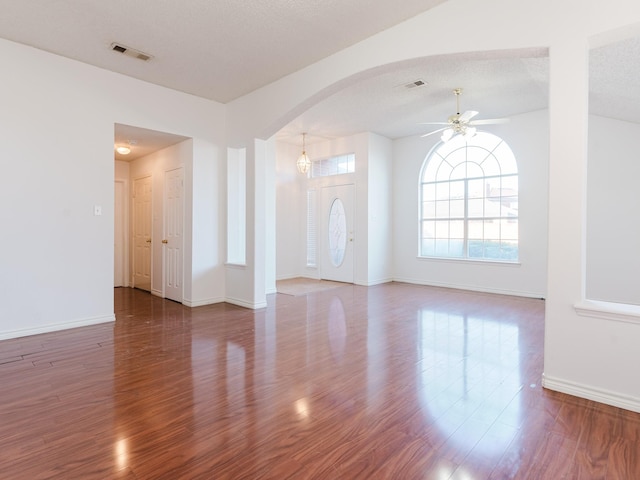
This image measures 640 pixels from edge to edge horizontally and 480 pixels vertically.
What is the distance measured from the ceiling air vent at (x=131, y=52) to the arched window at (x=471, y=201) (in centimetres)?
500

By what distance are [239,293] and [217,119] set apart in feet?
8.99

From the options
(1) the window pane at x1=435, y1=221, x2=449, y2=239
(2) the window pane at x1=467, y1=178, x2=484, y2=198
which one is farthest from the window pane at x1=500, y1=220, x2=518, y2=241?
(1) the window pane at x1=435, y1=221, x2=449, y2=239

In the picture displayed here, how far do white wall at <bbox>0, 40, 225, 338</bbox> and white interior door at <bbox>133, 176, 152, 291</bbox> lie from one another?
7.11ft

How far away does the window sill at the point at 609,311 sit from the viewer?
7.43 feet

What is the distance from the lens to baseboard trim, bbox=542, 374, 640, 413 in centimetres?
229

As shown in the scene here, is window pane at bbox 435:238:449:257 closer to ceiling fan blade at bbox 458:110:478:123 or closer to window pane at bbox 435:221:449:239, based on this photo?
window pane at bbox 435:221:449:239

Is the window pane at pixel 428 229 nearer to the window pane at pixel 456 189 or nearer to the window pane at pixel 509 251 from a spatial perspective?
the window pane at pixel 456 189

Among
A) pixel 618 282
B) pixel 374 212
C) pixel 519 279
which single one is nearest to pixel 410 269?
pixel 374 212

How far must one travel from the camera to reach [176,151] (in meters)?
5.70

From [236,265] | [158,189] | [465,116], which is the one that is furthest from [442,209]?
[158,189]

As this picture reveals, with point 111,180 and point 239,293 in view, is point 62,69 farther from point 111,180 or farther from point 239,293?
point 239,293

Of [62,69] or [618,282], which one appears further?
[618,282]

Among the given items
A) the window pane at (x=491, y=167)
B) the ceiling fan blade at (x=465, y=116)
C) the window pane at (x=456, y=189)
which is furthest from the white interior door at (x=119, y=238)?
the window pane at (x=491, y=167)

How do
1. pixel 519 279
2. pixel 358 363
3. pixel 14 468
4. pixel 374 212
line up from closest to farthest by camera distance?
pixel 14 468, pixel 358 363, pixel 519 279, pixel 374 212
